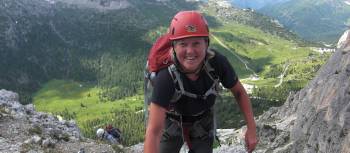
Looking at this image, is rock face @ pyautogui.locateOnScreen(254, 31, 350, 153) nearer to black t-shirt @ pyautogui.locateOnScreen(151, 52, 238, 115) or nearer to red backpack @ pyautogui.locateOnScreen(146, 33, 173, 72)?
black t-shirt @ pyautogui.locateOnScreen(151, 52, 238, 115)

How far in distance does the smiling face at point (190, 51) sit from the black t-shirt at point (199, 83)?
0.38 meters

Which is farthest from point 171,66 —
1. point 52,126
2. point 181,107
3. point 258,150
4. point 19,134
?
point 258,150

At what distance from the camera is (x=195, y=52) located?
32.2 ft

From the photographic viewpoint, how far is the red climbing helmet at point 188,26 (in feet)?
31.3

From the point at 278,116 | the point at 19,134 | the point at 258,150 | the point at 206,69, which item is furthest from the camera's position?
the point at 278,116

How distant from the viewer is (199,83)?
10.5m

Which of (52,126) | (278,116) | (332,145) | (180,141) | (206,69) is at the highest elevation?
(206,69)

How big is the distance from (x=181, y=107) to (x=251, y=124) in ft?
5.82

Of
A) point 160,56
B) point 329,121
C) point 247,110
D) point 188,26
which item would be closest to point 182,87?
point 160,56

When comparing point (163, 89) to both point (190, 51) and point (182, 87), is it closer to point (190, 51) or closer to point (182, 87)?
point (182, 87)

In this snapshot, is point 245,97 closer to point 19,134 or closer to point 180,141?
point 180,141

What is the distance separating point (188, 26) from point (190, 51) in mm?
547

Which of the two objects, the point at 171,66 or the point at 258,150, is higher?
the point at 171,66

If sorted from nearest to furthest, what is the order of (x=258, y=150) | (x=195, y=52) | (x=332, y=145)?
(x=195, y=52), (x=332, y=145), (x=258, y=150)
